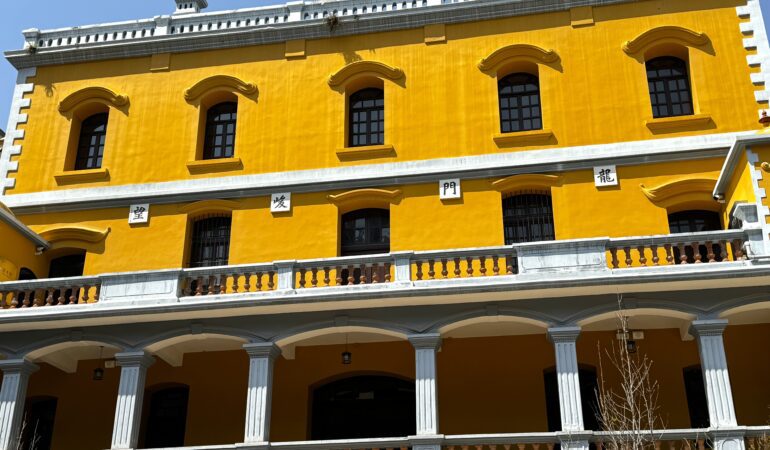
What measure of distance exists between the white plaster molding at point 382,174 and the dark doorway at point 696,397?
513 centimetres

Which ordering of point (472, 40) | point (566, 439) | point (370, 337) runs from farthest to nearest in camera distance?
point (472, 40) < point (370, 337) < point (566, 439)

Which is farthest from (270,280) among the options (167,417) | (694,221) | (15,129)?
(15,129)

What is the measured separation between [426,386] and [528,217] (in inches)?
229

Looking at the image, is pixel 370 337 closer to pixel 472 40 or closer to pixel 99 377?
pixel 99 377

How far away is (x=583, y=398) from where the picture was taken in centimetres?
2072

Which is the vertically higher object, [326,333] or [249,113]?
[249,113]

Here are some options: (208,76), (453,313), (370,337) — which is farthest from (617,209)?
(208,76)

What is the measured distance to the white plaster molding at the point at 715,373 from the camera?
55.9ft

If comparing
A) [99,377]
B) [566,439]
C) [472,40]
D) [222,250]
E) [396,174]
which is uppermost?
[472,40]

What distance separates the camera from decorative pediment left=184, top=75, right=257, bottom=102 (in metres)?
25.1

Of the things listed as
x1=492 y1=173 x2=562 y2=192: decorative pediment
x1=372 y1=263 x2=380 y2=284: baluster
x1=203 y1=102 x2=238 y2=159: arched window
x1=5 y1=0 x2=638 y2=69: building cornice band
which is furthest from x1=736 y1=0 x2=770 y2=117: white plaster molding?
x1=203 y1=102 x2=238 y2=159: arched window

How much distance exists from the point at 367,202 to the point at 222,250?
4.00 m

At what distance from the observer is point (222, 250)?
2334 centimetres

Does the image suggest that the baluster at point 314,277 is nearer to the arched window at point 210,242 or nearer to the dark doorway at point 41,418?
the arched window at point 210,242
